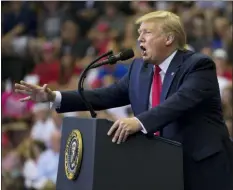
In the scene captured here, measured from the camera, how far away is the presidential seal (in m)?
2.92

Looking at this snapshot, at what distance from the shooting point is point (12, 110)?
7238mm

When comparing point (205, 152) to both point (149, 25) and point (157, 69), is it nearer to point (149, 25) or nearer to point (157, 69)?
point (157, 69)

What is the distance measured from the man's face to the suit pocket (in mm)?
467

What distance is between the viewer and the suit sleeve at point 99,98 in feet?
10.9

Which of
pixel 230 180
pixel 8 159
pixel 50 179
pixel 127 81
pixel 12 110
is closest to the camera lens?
pixel 230 180

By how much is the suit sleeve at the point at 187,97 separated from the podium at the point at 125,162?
0.07 metres

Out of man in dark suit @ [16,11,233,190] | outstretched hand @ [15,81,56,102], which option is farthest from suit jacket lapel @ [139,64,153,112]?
outstretched hand @ [15,81,56,102]

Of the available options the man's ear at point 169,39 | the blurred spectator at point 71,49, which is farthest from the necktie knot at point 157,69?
the blurred spectator at point 71,49

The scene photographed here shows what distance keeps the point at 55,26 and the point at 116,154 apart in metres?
5.74

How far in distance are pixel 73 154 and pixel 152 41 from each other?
647 millimetres

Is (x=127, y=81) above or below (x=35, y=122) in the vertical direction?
below

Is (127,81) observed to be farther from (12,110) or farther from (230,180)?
(12,110)

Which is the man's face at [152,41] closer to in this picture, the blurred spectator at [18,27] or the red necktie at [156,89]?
the red necktie at [156,89]

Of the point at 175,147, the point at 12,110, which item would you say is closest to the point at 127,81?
the point at 175,147
